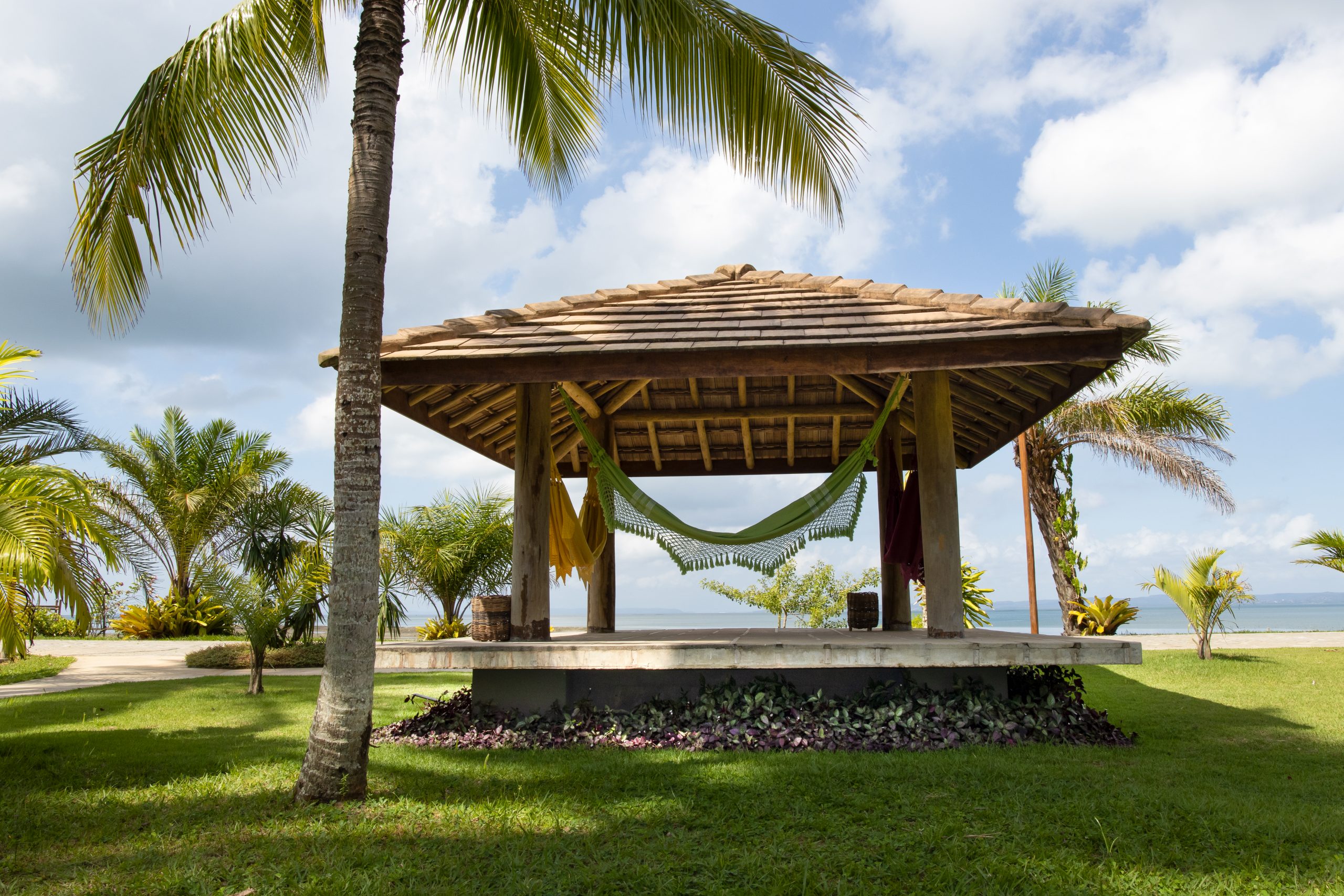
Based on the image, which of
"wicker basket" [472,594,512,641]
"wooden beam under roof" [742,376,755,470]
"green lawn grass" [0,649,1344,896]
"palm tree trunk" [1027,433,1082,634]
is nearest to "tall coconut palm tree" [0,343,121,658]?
"green lawn grass" [0,649,1344,896]

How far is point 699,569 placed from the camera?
532 centimetres

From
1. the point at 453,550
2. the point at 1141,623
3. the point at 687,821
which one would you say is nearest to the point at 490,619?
the point at 687,821

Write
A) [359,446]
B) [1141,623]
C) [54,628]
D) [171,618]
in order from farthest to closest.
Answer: [1141,623], [54,628], [171,618], [359,446]

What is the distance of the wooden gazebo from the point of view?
4.73 m

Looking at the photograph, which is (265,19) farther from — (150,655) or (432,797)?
(150,655)

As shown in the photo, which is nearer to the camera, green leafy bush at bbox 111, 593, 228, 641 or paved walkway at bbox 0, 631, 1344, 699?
paved walkway at bbox 0, 631, 1344, 699

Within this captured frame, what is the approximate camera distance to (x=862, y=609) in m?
6.91

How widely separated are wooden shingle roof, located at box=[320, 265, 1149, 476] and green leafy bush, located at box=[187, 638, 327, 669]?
519 cm

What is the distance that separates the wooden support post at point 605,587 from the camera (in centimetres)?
716

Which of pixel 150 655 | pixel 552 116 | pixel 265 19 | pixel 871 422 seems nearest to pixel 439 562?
pixel 150 655

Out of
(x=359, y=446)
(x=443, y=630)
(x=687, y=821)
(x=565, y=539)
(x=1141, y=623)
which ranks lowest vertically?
(x=1141, y=623)

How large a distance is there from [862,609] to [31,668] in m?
9.23

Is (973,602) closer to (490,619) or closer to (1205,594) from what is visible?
(1205,594)

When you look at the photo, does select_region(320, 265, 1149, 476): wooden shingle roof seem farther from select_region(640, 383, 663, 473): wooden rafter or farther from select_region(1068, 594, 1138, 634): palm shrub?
select_region(1068, 594, 1138, 634): palm shrub
